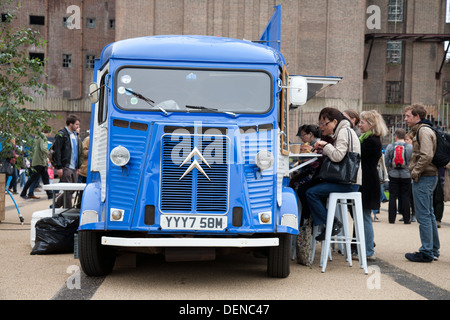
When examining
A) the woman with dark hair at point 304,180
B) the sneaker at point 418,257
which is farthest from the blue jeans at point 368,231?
the woman with dark hair at point 304,180

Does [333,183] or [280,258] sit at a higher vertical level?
[333,183]

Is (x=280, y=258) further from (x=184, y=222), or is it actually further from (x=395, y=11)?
(x=395, y=11)

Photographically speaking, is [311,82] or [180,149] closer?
[180,149]

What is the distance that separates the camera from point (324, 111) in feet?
28.0

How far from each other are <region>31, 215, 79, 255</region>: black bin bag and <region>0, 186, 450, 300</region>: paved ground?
0.14 metres

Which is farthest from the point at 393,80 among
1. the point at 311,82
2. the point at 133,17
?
the point at 311,82

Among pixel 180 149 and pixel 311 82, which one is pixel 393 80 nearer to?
pixel 311 82

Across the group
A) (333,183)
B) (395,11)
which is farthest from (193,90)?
(395,11)

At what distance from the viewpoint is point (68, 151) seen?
12.7 metres

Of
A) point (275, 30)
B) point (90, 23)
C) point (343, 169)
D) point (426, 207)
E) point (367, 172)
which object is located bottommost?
point (426, 207)

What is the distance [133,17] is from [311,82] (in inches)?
1381

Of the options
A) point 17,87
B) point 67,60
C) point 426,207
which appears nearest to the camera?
point 426,207

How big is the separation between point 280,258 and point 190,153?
66.3 inches
